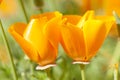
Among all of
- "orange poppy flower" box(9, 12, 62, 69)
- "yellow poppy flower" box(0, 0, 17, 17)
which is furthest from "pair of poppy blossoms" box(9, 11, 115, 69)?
"yellow poppy flower" box(0, 0, 17, 17)

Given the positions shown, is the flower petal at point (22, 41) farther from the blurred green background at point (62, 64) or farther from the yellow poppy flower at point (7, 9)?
the yellow poppy flower at point (7, 9)

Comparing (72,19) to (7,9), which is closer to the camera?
(72,19)

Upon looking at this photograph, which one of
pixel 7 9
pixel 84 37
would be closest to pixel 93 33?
pixel 84 37

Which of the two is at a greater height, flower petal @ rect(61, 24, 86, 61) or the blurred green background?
flower petal @ rect(61, 24, 86, 61)

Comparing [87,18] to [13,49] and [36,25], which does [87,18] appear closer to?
[36,25]

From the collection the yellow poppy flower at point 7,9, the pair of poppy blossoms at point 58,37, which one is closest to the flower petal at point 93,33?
the pair of poppy blossoms at point 58,37

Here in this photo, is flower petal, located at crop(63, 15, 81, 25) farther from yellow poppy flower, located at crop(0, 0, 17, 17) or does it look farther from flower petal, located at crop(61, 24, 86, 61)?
yellow poppy flower, located at crop(0, 0, 17, 17)

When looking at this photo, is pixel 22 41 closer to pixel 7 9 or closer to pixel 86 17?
pixel 86 17
